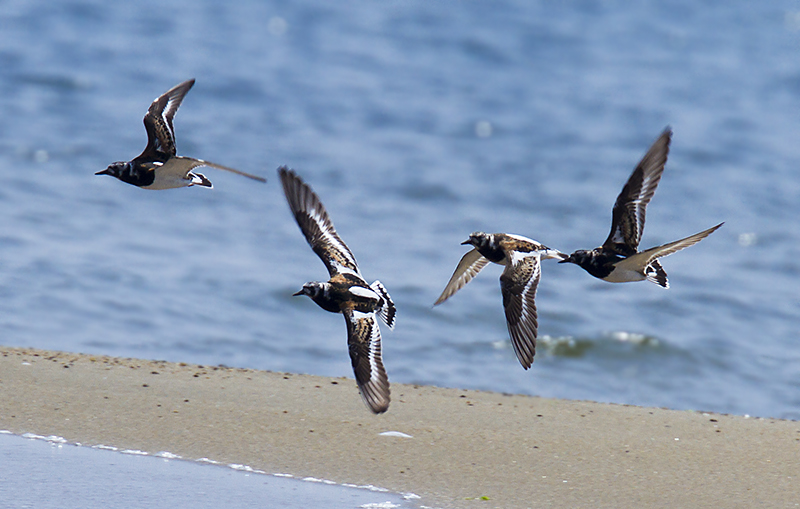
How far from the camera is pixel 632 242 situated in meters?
6.25

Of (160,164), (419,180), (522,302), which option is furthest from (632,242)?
(419,180)

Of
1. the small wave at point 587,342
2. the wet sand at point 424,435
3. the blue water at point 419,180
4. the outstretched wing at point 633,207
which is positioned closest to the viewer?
the wet sand at point 424,435

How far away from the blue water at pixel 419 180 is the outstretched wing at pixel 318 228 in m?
2.62

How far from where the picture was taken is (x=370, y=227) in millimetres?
12734

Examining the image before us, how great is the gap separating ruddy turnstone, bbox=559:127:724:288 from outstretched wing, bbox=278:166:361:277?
4.16 feet

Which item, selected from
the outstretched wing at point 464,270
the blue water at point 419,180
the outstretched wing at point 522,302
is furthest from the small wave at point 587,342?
the outstretched wing at point 522,302

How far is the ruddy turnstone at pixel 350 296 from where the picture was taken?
5.29 m

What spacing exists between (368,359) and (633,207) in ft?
6.06

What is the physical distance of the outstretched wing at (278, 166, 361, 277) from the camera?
20.6ft

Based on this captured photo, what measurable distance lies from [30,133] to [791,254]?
10098 mm

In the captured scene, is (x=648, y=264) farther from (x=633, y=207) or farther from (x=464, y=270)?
(x=464, y=270)

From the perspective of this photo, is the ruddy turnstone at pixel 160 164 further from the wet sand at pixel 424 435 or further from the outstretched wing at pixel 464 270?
the outstretched wing at pixel 464 270

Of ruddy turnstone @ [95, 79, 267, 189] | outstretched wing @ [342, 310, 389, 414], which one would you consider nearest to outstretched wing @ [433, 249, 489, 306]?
outstretched wing @ [342, 310, 389, 414]

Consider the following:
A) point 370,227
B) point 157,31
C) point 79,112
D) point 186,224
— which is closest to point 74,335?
point 186,224
